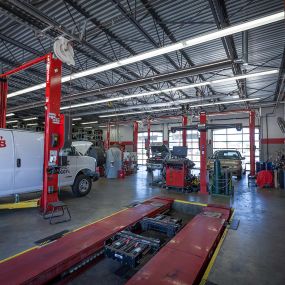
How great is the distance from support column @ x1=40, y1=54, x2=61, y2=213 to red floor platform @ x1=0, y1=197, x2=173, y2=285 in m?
1.87

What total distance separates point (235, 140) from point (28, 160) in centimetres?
1539

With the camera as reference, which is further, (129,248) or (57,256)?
(129,248)

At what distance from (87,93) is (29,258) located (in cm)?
796

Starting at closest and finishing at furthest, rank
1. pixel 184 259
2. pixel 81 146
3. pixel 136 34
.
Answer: pixel 184 259, pixel 136 34, pixel 81 146

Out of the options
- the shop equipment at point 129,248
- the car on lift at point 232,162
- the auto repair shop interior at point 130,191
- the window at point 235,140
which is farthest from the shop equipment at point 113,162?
the window at point 235,140

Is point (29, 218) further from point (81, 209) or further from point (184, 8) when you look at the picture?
point (184, 8)

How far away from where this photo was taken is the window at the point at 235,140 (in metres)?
16.3

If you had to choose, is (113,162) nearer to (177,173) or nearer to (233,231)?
(177,173)

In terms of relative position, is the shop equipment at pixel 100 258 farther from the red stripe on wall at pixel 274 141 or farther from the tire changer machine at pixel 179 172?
the red stripe on wall at pixel 274 141

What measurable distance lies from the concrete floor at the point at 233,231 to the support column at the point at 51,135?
584 mm

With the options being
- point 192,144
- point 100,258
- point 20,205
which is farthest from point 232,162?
point 20,205

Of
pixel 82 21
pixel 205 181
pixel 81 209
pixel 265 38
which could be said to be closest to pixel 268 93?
pixel 265 38

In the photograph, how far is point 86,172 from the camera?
23.3ft

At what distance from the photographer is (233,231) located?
4051mm
